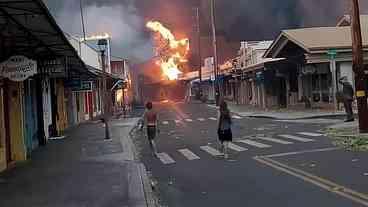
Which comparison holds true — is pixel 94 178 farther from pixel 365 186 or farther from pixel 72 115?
pixel 72 115

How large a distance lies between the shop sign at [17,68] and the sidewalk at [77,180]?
215cm

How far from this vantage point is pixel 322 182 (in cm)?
1047

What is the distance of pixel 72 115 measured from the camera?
3594cm

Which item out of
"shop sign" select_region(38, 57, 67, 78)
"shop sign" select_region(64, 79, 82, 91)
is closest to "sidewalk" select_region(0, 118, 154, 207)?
"shop sign" select_region(38, 57, 67, 78)

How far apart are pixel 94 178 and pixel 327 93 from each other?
2653cm

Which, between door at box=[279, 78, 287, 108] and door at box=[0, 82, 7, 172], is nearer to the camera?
door at box=[0, 82, 7, 172]

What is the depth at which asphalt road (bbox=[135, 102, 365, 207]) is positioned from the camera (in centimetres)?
934

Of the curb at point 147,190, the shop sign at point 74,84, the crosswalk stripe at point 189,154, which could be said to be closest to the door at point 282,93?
the shop sign at point 74,84

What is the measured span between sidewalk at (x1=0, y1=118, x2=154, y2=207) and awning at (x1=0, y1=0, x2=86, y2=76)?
9.52ft

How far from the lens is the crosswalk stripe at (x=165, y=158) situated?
51.2 feet

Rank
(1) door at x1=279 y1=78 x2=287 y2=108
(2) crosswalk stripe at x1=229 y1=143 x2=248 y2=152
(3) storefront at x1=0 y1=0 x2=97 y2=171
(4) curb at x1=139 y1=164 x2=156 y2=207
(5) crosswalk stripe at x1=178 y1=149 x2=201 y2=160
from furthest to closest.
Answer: (1) door at x1=279 y1=78 x2=287 y2=108
(2) crosswalk stripe at x1=229 y1=143 x2=248 y2=152
(5) crosswalk stripe at x1=178 y1=149 x2=201 y2=160
(3) storefront at x1=0 y1=0 x2=97 y2=171
(4) curb at x1=139 y1=164 x2=156 y2=207

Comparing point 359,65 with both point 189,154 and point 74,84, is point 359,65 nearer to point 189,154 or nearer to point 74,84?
point 189,154

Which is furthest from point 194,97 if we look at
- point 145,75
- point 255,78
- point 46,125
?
point 46,125

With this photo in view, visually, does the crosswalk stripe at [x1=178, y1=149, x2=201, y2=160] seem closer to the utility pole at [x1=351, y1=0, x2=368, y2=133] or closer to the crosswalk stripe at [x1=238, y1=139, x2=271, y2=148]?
the crosswalk stripe at [x1=238, y1=139, x2=271, y2=148]
